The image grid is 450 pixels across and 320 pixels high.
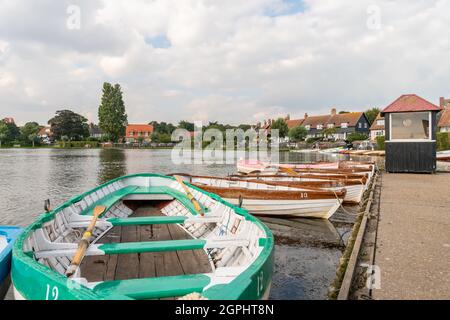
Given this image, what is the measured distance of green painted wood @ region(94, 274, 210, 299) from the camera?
286 centimetres

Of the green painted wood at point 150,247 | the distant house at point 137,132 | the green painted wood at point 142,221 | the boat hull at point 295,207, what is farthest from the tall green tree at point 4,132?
the green painted wood at point 150,247

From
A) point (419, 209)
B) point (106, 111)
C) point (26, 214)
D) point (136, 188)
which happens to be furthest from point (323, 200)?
point (106, 111)

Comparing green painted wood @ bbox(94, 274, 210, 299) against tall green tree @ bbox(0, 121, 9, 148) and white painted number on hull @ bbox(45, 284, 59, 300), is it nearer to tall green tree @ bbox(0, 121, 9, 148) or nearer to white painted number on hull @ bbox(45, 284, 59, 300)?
white painted number on hull @ bbox(45, 284, 59, 300)

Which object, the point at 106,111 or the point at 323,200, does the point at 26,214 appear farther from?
the point at 106,111

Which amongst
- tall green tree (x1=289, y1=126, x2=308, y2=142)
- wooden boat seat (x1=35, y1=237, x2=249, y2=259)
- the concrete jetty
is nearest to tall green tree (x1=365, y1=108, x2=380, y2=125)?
tall green tree (x1=289, y1=126, x2=308, y2=142)

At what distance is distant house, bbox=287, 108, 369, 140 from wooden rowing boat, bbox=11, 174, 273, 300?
3248 inches

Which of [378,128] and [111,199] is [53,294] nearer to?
[111,199]

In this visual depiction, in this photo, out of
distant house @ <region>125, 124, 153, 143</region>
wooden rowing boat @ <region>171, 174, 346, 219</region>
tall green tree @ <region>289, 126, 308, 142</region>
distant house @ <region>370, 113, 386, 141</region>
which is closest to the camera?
wooden rowing boat @ <region>171, 174, 346, 219</region>

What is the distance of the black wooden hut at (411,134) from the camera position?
1766 cm

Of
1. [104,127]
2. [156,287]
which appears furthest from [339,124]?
[156,287]

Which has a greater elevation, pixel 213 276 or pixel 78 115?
pixel 78 115

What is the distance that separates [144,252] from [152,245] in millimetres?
534

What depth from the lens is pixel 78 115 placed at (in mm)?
101688

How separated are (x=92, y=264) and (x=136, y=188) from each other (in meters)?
4.75
